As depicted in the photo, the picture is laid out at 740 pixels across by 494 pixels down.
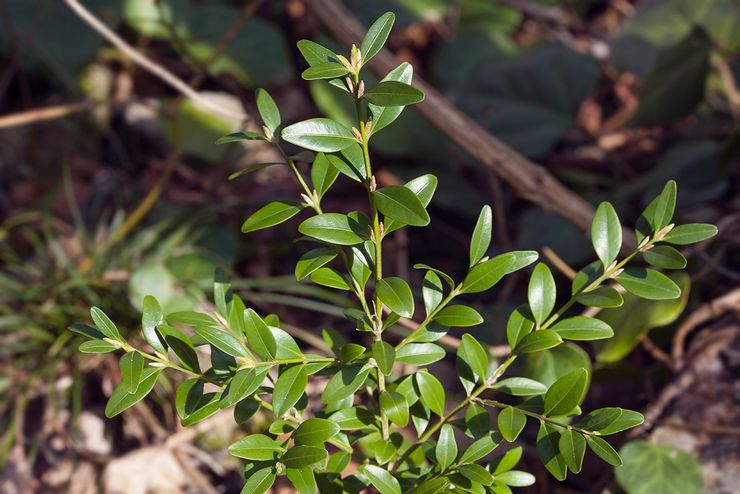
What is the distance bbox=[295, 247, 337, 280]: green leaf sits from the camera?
0.73m

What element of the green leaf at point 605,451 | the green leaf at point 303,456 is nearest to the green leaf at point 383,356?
the green leaf at point 303,456

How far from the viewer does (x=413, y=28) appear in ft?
8.41

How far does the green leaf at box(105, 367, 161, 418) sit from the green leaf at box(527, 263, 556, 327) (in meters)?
0.38

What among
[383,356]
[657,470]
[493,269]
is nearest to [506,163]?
[657,470]

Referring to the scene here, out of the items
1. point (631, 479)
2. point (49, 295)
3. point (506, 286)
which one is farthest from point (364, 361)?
point (49, 295)

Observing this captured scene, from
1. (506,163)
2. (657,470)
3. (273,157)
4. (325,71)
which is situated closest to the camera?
(325,71)

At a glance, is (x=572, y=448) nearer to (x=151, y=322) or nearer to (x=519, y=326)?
(x=519, y=326)

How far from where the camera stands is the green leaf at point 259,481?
28.9 inches

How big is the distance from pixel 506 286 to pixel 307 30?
4.06 ft

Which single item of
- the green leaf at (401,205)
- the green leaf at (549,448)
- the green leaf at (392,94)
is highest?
the green leaf at (392,94)

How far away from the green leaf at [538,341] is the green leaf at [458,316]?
7cm

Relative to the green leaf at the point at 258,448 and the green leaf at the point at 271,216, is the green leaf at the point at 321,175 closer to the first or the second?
the green leaf at the point at 271,216

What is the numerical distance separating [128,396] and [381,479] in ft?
0.85

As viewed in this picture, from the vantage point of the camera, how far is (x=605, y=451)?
2.36 feet
